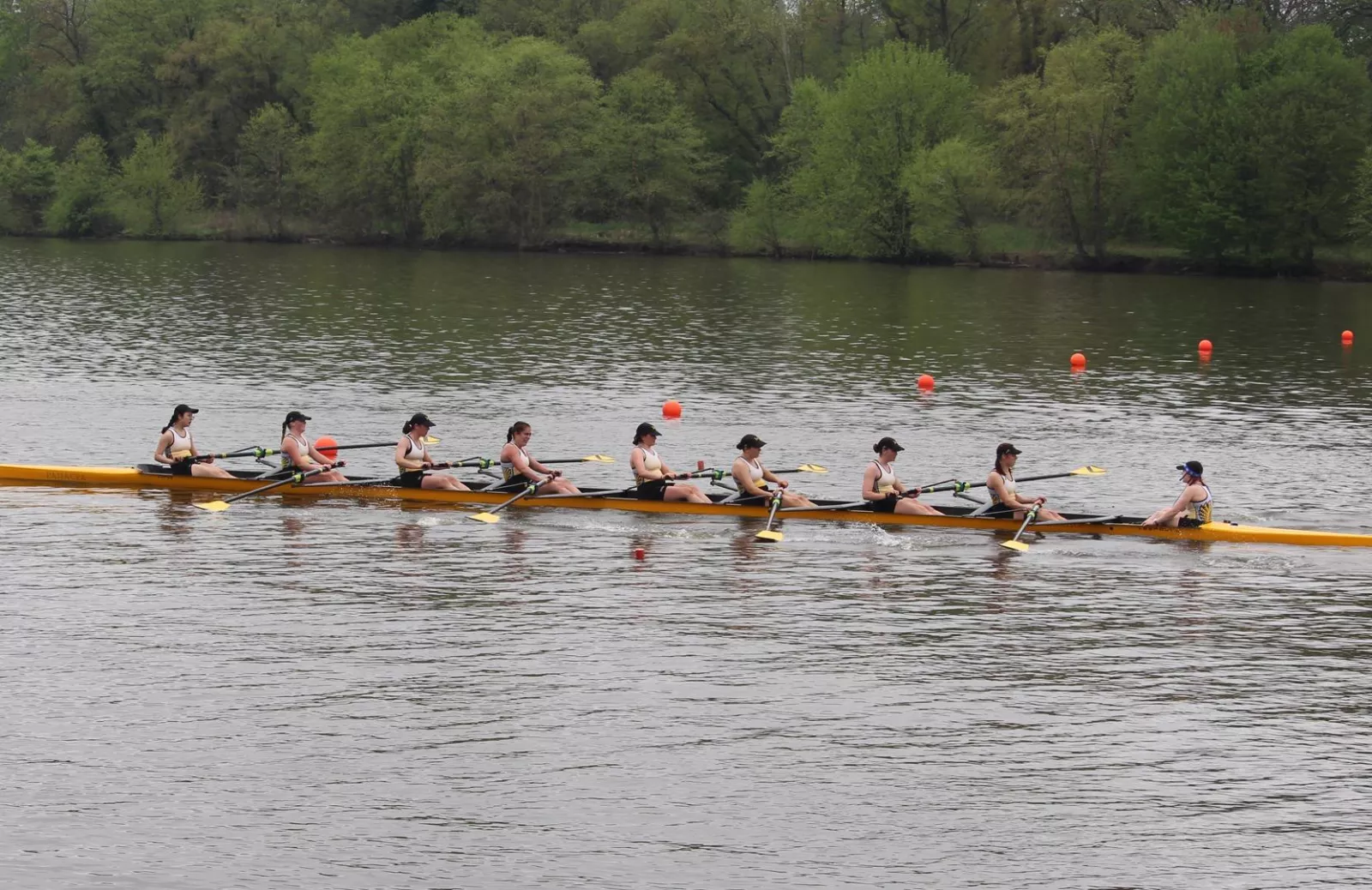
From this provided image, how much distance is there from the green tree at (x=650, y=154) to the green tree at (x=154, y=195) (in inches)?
1009

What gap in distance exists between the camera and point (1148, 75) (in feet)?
238

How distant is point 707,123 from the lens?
9106cm

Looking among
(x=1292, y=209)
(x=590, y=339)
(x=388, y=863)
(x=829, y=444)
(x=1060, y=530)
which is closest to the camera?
(x=388, y=863)

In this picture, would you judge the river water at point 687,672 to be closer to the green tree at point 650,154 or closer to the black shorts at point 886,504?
the black shorts at point 886,504

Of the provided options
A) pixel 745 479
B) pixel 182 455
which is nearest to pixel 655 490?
pixel 745 479

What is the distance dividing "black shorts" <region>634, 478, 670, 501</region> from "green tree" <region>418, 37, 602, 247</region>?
208ft

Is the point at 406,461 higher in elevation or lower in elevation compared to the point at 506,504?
higher

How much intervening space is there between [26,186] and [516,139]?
3181cm

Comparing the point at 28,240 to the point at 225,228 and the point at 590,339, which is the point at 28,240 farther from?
the point at 590,339

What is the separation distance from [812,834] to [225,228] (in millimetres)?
88848

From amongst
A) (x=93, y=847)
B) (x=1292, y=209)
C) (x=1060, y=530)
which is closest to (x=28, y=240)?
(x=1292, y=209)

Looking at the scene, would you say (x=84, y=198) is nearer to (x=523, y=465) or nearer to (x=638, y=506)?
(x=523, y=465)

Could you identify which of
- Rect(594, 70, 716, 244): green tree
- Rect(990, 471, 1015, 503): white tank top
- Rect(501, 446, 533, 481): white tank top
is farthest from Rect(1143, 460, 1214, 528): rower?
Rect(594, 70, 716, 244): green tree

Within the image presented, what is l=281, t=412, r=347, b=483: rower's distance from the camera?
26266 mm
